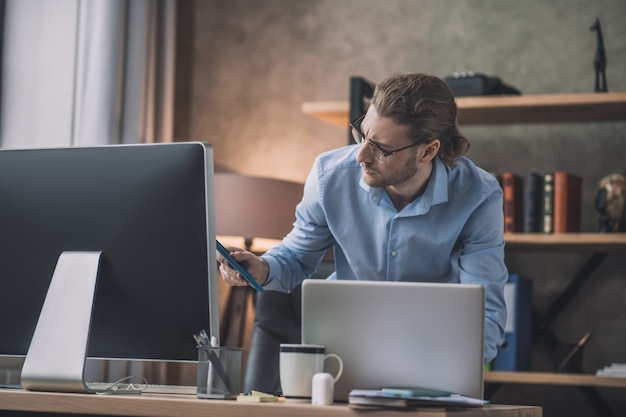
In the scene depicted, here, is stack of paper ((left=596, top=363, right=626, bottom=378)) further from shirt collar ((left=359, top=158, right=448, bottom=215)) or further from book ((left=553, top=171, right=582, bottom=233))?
shirt collar ((left=359, top=158, right=448, bottom=215))

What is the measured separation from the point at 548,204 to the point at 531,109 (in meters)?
0.35

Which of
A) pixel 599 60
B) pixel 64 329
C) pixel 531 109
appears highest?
pixel 599 60

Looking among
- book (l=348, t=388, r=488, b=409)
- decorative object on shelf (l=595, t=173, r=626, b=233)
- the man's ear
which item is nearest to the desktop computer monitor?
book (l=348, t=388, r=488, b=409)

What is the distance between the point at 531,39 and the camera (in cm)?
340

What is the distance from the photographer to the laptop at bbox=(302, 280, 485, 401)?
1227 mm

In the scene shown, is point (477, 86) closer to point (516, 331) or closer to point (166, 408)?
point (516, 331)

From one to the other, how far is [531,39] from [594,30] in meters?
0.27

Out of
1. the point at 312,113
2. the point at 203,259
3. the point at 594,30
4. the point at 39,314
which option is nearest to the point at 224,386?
the point at 203,259

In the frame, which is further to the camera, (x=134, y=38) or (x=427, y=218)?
(x=134, y=38)

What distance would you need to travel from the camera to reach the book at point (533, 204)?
3.03 meters

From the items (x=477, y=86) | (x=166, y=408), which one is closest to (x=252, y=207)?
(x=477, y=86)

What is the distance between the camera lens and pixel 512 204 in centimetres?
306

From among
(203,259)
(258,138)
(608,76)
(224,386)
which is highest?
(608,76)

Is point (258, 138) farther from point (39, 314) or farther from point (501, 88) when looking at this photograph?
point (39, 314)
